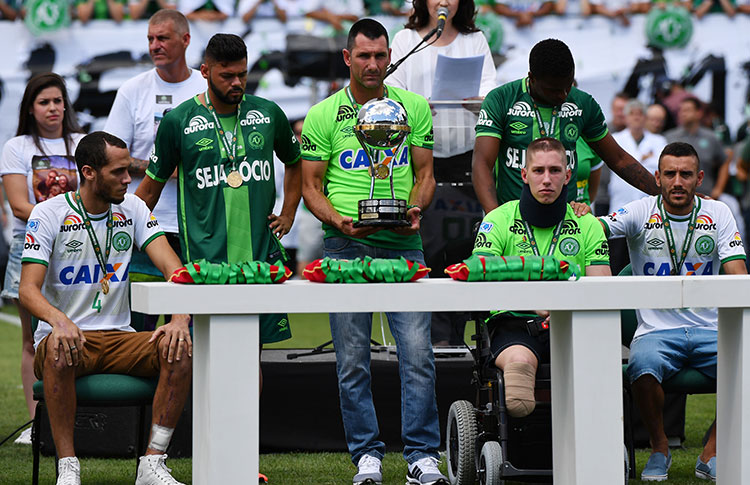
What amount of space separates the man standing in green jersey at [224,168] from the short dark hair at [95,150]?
0.21 m

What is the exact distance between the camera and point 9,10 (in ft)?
43.3

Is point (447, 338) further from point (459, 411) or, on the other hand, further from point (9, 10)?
point (9, 10)

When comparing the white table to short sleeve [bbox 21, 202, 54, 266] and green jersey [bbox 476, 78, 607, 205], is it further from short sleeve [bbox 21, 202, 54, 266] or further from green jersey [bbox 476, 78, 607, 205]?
green jersey [bbox 476, 78, 607, 205]

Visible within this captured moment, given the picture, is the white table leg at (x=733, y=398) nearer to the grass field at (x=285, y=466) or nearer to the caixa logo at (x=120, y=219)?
the grass field at (x=285, y=466)

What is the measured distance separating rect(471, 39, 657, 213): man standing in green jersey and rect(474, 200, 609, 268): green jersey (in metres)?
0.26

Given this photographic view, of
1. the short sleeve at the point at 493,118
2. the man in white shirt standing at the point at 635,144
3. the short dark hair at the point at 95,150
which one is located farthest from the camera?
the man in white shirt standing at the point at 635,144

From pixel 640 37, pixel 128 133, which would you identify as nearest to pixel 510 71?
pixel 640 37

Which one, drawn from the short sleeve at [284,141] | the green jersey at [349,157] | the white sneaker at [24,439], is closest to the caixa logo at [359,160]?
the green jersey at [349,157]

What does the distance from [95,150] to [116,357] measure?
846 mm

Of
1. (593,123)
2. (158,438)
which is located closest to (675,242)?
(593,123)

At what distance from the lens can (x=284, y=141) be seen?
543 centimetres

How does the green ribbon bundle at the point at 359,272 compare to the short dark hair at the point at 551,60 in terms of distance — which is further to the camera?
the short dark hair at the point at 551,60

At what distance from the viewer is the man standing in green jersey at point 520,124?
5.41m

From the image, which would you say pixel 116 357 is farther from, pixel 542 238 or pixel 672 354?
pixel 672 354
